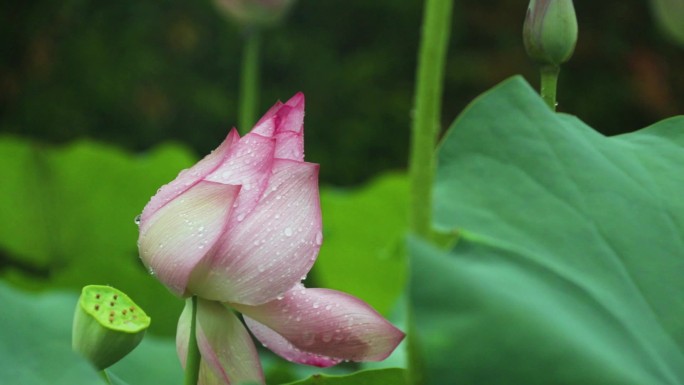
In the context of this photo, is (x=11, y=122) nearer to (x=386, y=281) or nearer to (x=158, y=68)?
(x=158, y=68)

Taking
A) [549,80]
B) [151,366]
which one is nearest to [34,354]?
[549,80]

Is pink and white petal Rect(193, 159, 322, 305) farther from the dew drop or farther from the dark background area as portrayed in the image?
the dark background area

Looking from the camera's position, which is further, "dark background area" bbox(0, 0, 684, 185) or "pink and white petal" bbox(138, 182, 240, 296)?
"dark background area" bbox(0, 0, 684, 185)

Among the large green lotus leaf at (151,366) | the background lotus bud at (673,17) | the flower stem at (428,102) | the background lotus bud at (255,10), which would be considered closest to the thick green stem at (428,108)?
the flower stem at (428,102)

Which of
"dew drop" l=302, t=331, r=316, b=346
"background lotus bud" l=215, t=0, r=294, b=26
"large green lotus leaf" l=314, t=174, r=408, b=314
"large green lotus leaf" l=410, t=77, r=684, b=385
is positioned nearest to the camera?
"large green lotus leaf" l=410, t=77, r=684, b=385

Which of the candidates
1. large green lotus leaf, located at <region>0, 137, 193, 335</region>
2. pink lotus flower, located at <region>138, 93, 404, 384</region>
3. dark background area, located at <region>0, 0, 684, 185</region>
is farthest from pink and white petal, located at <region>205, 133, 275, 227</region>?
dark background area, located at <region>0, 0, 684, 185</region>

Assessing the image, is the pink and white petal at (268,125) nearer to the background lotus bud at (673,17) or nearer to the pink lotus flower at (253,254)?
the pink lotus flower at (253,254)
